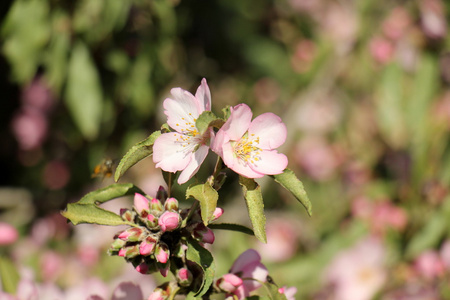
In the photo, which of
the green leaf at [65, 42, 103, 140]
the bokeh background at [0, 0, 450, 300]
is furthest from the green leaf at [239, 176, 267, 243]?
the green leaf at [65, 42, 103, 140]

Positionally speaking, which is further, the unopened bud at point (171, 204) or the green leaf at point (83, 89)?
the green leaf at point (83, 89)

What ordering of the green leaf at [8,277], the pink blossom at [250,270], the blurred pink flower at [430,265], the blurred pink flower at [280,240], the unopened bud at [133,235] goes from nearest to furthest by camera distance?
the unopened bud at [133,235], the pink blossom at [250,270], the green leaf at [8,277], the blurred pink flower at [430,265], the blurred pink flower at [280,240]

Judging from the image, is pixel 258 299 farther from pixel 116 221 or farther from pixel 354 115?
pixel 354 115

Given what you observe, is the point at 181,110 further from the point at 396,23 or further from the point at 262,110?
the point at 262,110

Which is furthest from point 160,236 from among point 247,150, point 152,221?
point 247,150

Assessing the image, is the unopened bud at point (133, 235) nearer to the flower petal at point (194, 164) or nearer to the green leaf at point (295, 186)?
the flower petal at point (194, 164)

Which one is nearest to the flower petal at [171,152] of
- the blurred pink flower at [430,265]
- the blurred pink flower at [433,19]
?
the blurred pink flower at [430,265]

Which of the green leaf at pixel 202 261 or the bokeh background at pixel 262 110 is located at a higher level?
the bokeh background at pixel 262 110
